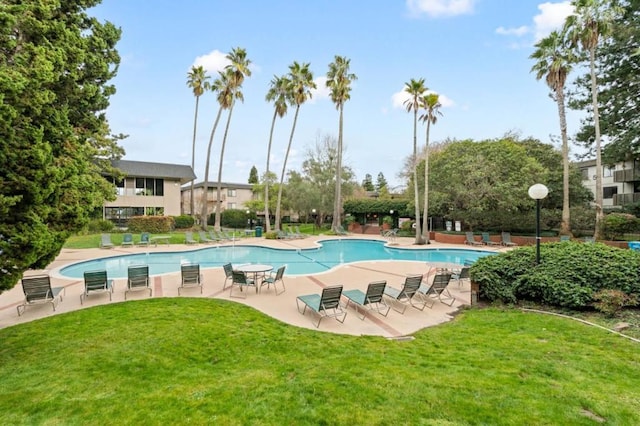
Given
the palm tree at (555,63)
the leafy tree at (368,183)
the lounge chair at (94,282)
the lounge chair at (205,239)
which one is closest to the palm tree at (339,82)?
the lounge chair at (205,239)

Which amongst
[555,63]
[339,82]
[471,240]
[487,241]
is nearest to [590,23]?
[555,63]

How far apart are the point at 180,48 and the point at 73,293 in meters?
15.0

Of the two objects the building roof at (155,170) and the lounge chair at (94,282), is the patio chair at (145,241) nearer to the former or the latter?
the lounge chair at (94,282)

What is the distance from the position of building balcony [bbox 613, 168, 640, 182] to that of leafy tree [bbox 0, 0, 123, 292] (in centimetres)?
3874

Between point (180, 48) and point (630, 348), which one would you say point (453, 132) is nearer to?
point (180, 48)

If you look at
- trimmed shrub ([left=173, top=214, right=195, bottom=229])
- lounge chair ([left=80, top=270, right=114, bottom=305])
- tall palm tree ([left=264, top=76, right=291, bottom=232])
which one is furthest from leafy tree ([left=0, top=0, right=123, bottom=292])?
trimmed shrub ([left=173, top=214, right=195, bottom=229])

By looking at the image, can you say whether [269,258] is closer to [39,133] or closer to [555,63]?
[39,133]

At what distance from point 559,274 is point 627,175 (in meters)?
30.3

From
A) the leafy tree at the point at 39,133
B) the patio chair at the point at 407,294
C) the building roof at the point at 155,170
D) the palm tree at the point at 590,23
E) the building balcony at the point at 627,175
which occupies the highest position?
the palm tree at the point at 590,23

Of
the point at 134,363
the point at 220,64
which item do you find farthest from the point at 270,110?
the point at 134,363

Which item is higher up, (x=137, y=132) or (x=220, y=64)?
(x=220, y=64)

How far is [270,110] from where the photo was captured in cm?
3044

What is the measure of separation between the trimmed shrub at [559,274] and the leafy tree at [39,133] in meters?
9.30

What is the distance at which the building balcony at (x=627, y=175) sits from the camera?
2764cm
